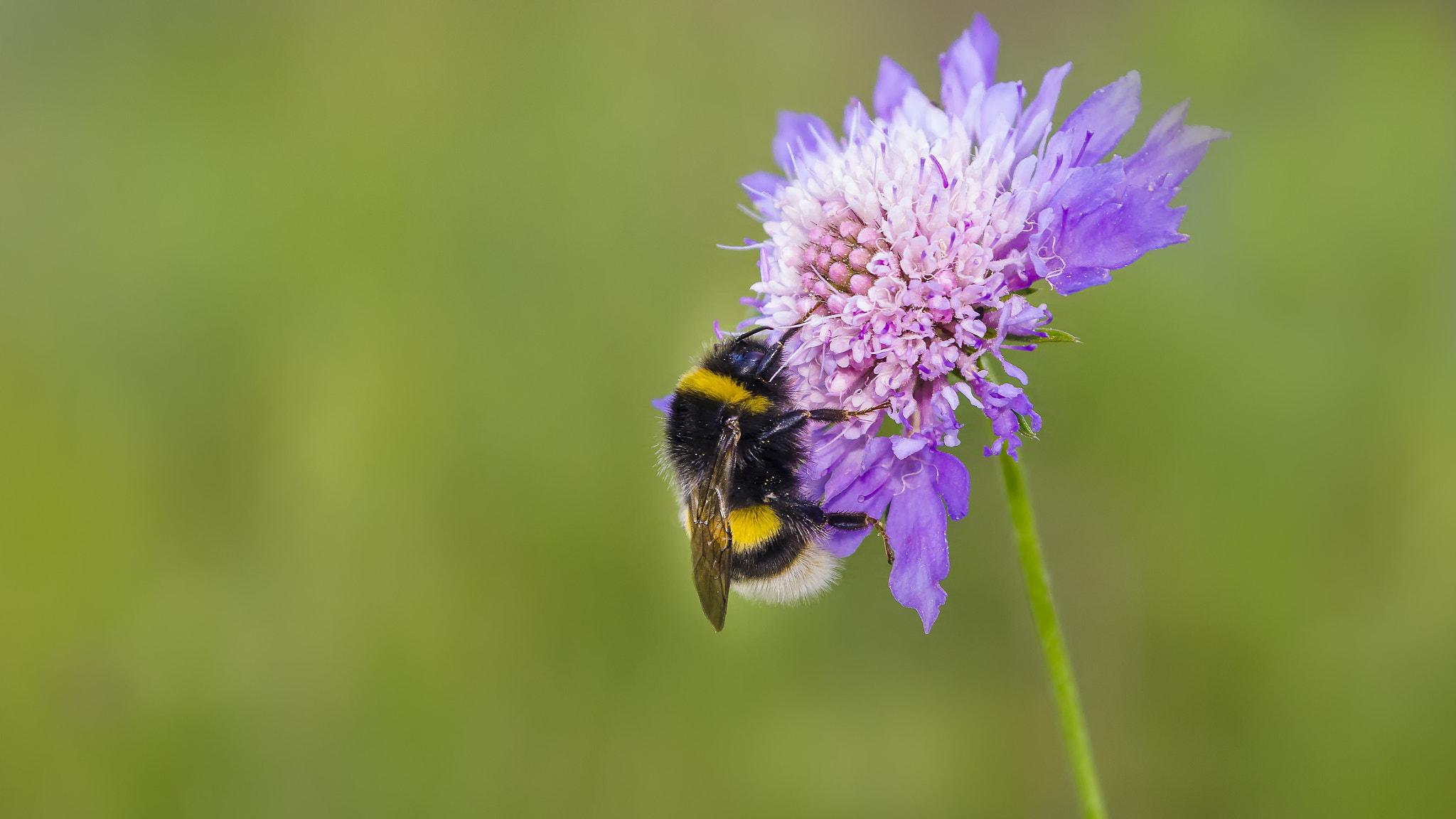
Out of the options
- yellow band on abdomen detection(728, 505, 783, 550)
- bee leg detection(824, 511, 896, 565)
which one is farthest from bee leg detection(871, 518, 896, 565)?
yellow band on abdomen detection(728, 505, 783, 550)

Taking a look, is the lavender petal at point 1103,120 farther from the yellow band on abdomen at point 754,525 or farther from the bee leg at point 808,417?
the yellow band on abdomen at point 754,525

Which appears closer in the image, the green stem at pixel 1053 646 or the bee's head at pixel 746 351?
the green stem at pixel 1053 646

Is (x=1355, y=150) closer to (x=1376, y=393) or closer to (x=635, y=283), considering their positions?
(x=1376, y=393)

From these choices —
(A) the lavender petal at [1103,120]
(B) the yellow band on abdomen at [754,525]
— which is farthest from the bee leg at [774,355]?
(A) the lavender petal at [1103,120]

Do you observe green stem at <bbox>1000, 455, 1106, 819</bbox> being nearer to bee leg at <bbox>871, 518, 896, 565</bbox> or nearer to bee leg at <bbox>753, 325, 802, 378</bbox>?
bee leg at <bbox>871, 518, 896, 565</bbox>

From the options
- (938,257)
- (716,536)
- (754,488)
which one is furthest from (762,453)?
(938,257)

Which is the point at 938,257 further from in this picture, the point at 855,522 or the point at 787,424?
the point at 855,522

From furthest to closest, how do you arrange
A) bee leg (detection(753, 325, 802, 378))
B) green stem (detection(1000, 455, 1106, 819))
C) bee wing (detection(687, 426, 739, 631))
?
bee leg (detection(753, 325, 802, 378)) < bee wing (detection(687, 426, 739, 631)) < green stem (detection(1000, 455, 1106, 819))
